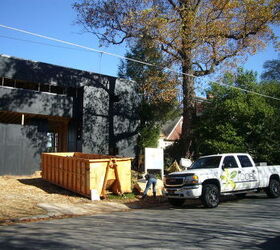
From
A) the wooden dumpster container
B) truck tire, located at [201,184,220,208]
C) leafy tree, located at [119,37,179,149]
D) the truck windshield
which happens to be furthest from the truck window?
leafy tree, located at [119,37,179,149]

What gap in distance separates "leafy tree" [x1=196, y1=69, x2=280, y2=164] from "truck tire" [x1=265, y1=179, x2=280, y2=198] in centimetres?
648

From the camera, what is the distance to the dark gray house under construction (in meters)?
20.2

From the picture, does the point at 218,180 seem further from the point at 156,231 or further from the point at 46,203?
A: the point at 46,203

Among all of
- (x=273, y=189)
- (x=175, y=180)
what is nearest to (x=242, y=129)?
(x=273, y=189)

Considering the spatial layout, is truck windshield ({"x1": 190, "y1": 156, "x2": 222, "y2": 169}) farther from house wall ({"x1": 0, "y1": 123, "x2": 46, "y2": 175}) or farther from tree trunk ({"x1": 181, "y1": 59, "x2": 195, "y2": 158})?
house wall ({"x1": 0, "y1": 123, "x2": 46, "y2": 175})

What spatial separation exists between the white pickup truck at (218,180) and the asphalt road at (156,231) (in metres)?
1.09

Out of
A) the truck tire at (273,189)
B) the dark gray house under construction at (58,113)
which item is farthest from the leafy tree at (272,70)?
the truck tire at (273,189)

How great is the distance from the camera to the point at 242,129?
2255cm

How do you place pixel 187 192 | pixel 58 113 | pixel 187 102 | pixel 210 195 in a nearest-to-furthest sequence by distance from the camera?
pixel 187 192
pixel 210 195
pixel 187 102
pixel 58 113

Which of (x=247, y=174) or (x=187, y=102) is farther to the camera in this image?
(x=187, y=102)

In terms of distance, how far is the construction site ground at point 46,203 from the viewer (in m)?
10.9

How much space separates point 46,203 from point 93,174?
2.05 metres

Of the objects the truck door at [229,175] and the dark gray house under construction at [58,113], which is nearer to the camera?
the truck door at [229,175]

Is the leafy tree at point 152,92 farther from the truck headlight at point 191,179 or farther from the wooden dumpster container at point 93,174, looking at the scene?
the truck headlight at point 191,179
